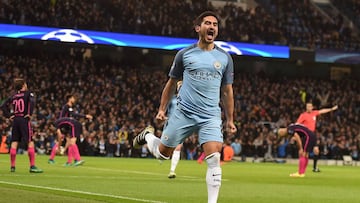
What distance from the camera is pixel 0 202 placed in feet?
36.3

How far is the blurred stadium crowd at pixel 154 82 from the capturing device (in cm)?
4044

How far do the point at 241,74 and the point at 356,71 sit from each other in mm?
9874

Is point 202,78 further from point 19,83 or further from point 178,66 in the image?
point 19,83

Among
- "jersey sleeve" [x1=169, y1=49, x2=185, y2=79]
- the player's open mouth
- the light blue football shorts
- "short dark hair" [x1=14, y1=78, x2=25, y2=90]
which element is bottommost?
the light blue football shorts

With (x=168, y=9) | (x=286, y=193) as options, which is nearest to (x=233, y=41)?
(x=168, y=9)

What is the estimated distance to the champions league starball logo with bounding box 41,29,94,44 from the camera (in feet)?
137

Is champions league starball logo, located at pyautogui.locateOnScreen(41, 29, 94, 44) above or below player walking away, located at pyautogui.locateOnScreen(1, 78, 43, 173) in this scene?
above

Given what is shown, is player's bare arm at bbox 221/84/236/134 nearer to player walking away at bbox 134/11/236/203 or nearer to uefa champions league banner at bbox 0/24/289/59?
player walking away at bbox 134/11/236/203

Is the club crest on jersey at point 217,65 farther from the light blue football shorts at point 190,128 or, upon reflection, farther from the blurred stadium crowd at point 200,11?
the blurred stadium crowd at point 200,11

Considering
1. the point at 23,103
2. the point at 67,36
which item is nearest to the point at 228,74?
the point at 23,103

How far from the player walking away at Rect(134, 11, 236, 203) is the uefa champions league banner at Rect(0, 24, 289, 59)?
31.3 m

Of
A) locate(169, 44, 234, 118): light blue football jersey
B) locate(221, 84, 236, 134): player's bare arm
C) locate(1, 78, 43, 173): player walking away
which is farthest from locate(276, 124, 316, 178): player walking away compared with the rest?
locate(169, 44, 234, 118): light blue football jersey

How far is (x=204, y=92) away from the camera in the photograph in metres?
10.7

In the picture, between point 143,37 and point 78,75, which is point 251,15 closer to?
point 143,37
